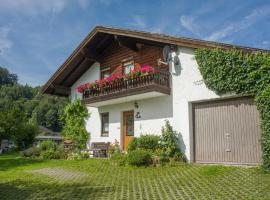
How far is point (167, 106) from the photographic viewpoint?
46.8ft

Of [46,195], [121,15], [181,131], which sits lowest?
[46,195]

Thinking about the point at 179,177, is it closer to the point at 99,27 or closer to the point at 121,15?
the point at 121,15

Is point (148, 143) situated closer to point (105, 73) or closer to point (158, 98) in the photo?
point (158, 98)

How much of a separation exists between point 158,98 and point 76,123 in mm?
7053

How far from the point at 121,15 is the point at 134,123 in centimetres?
591

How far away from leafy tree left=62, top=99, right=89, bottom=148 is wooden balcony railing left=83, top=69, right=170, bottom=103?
10.1 ft

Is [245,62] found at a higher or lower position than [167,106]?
higher

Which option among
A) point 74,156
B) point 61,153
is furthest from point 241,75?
point 61,153

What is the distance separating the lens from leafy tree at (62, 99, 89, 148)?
18.8 metres

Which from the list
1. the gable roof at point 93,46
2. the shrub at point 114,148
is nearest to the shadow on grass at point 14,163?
the shrub at point 114,148

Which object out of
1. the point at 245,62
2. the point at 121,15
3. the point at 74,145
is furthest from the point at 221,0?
the point at 74,145

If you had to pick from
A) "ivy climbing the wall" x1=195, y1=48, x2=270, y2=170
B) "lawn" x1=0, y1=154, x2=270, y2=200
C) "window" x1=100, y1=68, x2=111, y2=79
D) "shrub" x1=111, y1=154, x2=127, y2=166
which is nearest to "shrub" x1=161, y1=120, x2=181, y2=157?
"lawn" x1=0, y1=154, x2=270, y2=200

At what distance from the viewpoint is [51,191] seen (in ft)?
25.6

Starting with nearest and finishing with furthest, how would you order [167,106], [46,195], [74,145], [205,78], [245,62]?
[46,195], [245,62], [205,78], [167,106], [74,145]
